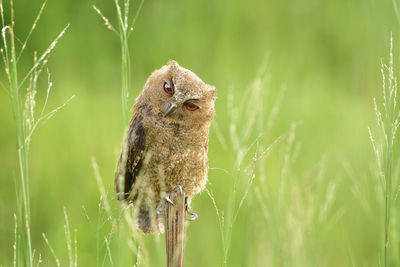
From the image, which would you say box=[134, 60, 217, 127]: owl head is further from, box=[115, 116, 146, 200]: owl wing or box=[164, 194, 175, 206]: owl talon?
box=[164, 194, 175, 206]: owl talon

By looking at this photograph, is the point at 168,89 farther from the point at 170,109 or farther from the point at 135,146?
the point at 135,146

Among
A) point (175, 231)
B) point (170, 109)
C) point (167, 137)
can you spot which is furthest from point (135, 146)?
point (175, 231)

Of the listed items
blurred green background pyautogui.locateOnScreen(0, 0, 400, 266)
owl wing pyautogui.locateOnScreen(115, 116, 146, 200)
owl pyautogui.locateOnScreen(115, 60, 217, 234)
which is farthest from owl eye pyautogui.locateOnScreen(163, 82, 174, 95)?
blurred green background pyautogui.locateOnScreen(0, 0, 400, 266)

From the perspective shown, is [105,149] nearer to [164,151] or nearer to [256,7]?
[256,7]

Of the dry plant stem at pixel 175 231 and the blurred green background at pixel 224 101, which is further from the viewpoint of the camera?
the blurred green background at pixel 224 101

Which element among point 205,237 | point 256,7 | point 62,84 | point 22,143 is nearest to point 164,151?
point 22,143

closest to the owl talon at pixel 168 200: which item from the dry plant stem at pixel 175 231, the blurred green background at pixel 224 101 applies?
the dry plant stem at pixel 175 231

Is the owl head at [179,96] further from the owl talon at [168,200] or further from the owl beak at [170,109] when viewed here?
the owl talon at [168,200]
